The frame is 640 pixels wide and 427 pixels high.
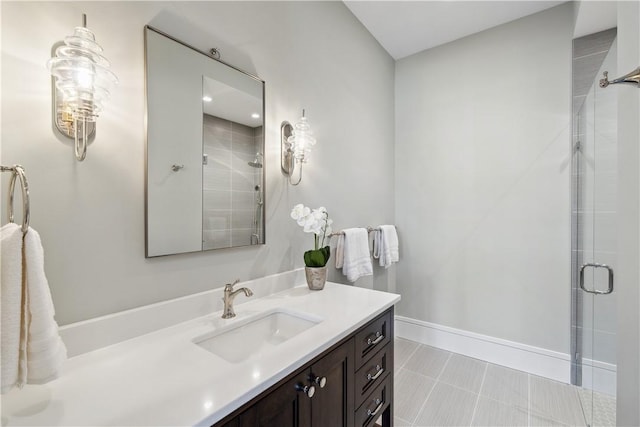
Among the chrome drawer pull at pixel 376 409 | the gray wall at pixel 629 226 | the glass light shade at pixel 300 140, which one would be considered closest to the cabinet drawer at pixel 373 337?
the chrome drawer pull at pixel 376 409

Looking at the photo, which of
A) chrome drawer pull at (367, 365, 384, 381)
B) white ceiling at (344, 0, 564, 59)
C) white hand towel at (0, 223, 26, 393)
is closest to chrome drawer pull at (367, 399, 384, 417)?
chrome drawer pull at (367, 365, 384, 381)

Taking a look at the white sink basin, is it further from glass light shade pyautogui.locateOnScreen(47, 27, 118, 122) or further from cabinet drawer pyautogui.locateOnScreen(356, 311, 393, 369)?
glass light shade pyautogui.locateOnScreen(47, 27, 118, 122)

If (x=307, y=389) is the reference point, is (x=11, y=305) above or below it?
above

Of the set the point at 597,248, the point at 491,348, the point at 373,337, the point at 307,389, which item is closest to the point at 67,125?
the point at 307,389

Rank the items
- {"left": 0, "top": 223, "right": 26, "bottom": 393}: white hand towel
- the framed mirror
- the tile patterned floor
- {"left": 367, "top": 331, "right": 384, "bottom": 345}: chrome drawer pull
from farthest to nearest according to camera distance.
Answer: the tile patterned floor, {"left": 367, "top": 331, "right": 384, "bottom": 345}: chrome drawer pull, the framed mirror, {"left": 0, "top": 223, "right": 26, "bottom": 393}: white hand towel

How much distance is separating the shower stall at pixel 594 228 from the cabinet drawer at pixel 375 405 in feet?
3.04

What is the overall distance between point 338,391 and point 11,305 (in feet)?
3.16

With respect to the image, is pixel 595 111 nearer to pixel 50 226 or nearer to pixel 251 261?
pixel 251 261

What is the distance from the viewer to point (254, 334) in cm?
121

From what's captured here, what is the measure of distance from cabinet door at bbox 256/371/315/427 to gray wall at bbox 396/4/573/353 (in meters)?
2.04

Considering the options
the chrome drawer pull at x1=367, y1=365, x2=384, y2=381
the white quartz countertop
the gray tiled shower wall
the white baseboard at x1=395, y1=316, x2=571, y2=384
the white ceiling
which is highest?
the white ceiling

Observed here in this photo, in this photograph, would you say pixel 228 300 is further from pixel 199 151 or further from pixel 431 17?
pixel 431 17

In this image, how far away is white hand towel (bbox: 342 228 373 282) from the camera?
6.42ft

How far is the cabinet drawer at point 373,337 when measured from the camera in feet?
3.95
